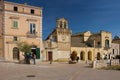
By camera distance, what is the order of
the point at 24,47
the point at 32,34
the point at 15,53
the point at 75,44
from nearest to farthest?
the point at 24,47, the point at 15,53, the point at 32,34, the point at 75,44

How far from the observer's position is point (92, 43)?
232ft

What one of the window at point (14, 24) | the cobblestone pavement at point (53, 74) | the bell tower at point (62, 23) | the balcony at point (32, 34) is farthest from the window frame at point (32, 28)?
the cobblestone pavement at point (53, 74)

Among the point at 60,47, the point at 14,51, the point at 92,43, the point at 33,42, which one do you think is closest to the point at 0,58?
the point at 14,51

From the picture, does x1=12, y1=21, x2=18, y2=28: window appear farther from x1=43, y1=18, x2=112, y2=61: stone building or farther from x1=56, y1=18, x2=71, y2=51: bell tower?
x1=56, y1=18, x2=71, y2=51: bell tower

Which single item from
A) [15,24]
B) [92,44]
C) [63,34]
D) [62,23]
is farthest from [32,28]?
[92,44]

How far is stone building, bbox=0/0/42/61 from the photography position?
143 feet

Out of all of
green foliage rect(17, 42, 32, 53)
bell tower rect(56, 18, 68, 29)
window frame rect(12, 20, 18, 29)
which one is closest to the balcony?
window frame rect(12, 20, 18, 29)

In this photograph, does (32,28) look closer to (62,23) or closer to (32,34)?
(32,34)

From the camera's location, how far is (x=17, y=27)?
4516 cm

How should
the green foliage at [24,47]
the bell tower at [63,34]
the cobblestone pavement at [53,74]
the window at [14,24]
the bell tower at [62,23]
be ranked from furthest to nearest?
the bell tower at [62,23]
the bell tower at [63,34]
the window at [14,24]
the green foliage at [24,47]
the cobblestone pavement at [53,74]

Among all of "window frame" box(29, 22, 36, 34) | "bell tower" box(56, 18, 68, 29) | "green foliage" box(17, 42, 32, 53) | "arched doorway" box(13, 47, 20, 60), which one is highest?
"bell tower" box(56, 18, 68, 29)

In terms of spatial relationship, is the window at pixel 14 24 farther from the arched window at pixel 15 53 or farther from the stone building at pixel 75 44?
the stone building at pixel 75 44

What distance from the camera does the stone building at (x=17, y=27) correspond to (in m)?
43.6

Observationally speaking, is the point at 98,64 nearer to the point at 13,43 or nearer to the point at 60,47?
the point at 13,43
